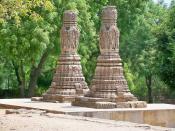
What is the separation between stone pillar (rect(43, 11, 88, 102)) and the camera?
26300 millimetres

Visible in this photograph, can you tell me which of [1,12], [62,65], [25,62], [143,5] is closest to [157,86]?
[143,5]

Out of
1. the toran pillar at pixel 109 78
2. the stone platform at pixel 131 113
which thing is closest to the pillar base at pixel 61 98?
the toran pillar at pixel 109 78

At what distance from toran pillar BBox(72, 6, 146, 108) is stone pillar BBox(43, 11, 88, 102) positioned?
2.56 meters

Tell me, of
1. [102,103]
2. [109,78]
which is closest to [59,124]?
[102,103]

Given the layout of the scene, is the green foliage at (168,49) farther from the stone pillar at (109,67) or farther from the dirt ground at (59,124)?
the dirt ground at (59,124)

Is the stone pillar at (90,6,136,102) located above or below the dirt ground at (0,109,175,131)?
above

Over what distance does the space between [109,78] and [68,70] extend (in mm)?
3633

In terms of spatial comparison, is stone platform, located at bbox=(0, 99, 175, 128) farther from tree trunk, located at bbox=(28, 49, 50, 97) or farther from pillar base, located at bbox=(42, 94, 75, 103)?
tree trunk, located at bbox=(28, 49, 50, 97)

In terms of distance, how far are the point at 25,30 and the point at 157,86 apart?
1588 centimetres

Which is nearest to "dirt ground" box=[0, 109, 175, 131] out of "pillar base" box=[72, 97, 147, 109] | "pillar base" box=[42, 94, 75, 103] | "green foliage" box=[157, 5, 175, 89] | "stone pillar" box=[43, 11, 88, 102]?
"pillar base" box=[72, 97, 147, 109]

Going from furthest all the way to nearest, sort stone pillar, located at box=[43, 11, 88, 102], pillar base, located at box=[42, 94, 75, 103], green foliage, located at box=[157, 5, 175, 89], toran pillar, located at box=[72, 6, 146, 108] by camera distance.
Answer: green foliage, located at box=[157, 5, 175, 89]
stone pillar, located at box=[43, 11, 88, 102]
pillar base, located at box=[42, 94, 75, 103]
toran pillar, located at box=[72, 6, 146, 108]

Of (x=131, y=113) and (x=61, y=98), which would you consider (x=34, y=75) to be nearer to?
(x=61, y=98)

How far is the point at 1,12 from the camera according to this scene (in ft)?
52.7

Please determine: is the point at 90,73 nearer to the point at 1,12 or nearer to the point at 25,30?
the point at 25,30
